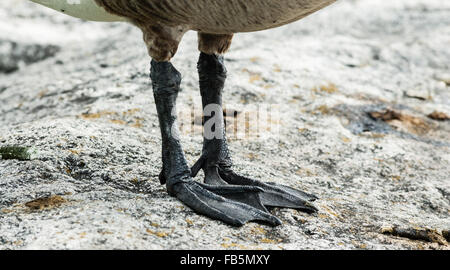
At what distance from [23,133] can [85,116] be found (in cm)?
65

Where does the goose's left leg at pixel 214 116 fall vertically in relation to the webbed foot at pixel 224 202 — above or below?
above

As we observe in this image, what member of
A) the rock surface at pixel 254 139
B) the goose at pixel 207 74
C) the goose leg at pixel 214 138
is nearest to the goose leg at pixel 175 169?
the goose at pixel 207 74

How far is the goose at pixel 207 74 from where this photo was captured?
2803 mm

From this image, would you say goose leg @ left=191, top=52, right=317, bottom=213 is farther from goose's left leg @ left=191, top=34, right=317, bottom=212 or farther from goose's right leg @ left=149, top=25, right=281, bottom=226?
goose's right leg @ left=149, top=25, right=281, bottom=226

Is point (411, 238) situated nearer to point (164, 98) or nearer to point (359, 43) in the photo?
point (164, 98)

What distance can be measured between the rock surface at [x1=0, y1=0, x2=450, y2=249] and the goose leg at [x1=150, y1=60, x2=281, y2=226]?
0.11 metres

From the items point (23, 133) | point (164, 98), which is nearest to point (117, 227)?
point (164, 98)

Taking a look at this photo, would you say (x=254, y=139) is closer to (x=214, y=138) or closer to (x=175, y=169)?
(x=214, y=138)

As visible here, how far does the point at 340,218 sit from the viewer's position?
3115 millimetres

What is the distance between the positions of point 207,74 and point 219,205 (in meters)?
0.98

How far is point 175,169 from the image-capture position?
10.5 ft

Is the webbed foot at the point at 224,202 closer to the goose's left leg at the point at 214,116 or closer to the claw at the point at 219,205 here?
the claw at the point at 219,205

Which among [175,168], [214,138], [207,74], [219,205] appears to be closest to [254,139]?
[214,138]

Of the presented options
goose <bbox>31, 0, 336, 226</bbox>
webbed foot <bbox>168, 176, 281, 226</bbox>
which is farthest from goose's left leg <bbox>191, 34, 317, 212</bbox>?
webbed foot <bbox>168, 176, 281, 226</bbox>
